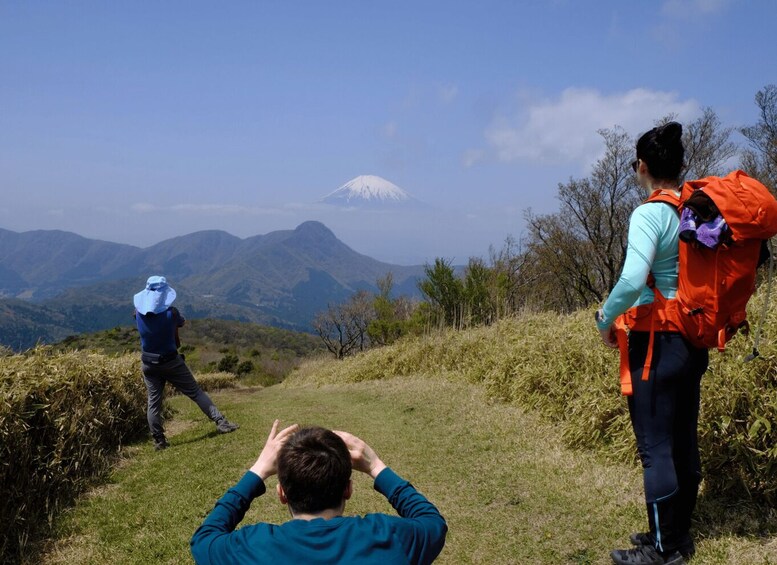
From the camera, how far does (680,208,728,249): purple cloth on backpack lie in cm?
249

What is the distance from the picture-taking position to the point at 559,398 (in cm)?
645

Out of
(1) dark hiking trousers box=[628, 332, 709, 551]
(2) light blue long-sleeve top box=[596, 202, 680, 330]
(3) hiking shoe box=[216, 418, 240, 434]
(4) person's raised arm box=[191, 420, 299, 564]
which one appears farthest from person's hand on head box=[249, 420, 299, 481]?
(3) hiking shoe box=[216, 418, 240, 434]

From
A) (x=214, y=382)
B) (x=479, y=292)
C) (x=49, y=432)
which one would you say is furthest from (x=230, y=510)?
(x=214, y=382)

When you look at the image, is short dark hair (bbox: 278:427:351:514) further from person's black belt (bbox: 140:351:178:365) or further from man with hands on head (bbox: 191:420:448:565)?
person's black belt (bbox: 140:351:178:365)

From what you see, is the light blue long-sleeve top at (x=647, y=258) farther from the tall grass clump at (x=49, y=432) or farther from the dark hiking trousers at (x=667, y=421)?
the tall grass clump at (x=49, y=432)

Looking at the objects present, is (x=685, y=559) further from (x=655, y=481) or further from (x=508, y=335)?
(x=508, y=335)

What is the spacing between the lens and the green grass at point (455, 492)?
371cm

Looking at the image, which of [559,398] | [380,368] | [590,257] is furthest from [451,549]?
[590,257]

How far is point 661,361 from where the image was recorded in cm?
269

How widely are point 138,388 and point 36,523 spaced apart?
3.54 m

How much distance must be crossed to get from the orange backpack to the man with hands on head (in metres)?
1.59

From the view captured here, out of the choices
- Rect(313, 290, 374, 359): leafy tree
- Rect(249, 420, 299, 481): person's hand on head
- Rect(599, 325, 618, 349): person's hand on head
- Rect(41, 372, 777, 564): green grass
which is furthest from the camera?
Rect(313, 290, 374, 359): leafy tree

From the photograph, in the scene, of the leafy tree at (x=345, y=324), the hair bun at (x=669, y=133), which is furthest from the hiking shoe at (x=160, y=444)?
the leafy tree at (x=345, y=324)

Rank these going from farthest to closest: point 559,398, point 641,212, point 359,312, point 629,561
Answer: point 359,312 → point 559,398 → point 629,561 → point 641,212
